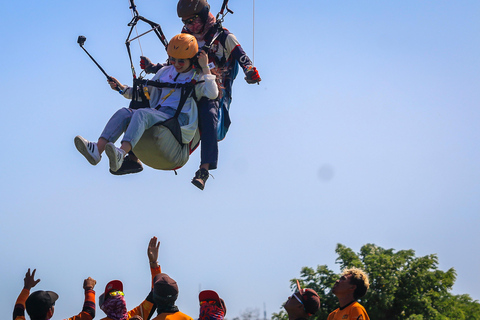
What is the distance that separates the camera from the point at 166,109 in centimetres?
880

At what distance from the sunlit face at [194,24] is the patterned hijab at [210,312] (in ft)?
14.0

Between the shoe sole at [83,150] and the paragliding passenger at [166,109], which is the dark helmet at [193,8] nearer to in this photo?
the paragliding passenger at [166,109]

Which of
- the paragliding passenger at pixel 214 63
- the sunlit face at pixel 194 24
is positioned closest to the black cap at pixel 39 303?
the paragliding passenger at pixel 214 63

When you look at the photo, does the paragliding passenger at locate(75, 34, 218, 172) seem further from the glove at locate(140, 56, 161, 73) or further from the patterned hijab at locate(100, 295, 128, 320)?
the patterned hijab at locate(100, 295, 128, 320)

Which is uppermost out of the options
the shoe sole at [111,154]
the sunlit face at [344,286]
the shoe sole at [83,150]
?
the shoe sole at [111,154]

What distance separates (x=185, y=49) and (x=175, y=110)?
676 mm

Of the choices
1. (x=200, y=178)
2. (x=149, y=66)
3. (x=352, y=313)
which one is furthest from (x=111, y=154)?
(x=352, y=313)

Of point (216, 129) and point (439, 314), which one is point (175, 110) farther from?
point (439, 314)

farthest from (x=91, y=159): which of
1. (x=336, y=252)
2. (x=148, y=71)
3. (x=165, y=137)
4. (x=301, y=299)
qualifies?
(x=336, y=252)

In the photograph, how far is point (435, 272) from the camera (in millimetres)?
23609

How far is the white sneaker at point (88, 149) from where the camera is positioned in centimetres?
799

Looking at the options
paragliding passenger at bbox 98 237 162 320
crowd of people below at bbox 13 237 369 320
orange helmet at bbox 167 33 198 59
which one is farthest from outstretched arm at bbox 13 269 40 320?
orange helmet at bbox 167 33 198 59

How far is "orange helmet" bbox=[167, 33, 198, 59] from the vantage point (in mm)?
8719

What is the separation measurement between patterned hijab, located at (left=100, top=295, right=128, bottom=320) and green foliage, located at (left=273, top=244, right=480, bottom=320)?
50.8ft
